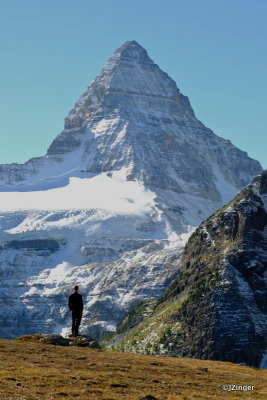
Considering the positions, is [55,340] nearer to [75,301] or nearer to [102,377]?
[75,301]

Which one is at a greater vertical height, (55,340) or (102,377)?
(55,340)

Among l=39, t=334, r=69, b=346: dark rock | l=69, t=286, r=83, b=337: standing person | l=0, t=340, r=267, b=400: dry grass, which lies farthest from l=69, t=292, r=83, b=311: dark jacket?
l=0, t=340, r=267, b=400: dry grass

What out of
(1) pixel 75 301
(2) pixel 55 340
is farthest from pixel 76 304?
(2) pixel 55 340

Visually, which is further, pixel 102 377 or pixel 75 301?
pixel 75 301

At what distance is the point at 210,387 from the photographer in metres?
61.6

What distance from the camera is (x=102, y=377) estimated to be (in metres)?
59.7

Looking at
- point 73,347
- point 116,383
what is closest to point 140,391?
point 116,383

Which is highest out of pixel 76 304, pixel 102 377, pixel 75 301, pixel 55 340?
pixel 75 301

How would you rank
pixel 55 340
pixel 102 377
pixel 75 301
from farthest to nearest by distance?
pixel 75 301
pixel 55 340
pixel 102 377

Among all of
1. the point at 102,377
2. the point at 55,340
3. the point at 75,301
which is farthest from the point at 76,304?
the point at 102,377

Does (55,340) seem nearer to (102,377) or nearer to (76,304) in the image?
(76,304)

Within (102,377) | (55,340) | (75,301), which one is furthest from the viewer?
(75,301)

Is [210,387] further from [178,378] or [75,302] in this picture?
[75,302]

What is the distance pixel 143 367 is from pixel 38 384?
14.8 metres
